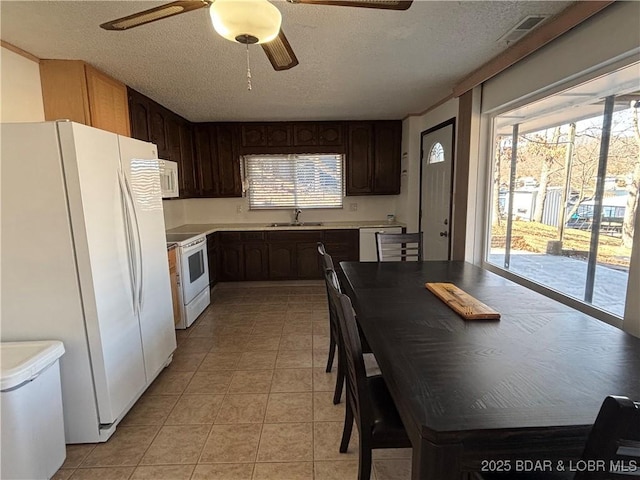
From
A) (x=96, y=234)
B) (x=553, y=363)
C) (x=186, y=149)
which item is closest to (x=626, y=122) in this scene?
(x=553, y=363)

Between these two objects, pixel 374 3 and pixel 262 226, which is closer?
pixel 374 3

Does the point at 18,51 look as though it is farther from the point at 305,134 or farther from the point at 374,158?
the point at 374,158

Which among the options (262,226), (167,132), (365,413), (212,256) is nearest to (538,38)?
(365,413)

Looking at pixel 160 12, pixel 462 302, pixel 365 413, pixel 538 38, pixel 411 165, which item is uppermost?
pixel 538 38

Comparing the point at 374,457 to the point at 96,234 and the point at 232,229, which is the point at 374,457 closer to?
the point at 96,234

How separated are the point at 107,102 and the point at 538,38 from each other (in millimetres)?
3163

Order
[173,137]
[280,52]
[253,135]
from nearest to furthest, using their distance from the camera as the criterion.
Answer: [280,52]
[173,137]
[253,135]

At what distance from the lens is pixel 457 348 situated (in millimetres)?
1300

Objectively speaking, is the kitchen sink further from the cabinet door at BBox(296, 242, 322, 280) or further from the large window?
the large window

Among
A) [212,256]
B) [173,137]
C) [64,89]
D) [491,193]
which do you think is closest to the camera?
[64,89]

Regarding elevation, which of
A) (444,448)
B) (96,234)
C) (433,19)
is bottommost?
(444,448)

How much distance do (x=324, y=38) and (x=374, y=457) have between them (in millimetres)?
2461

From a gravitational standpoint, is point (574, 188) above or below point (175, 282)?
above

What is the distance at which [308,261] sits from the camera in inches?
189
